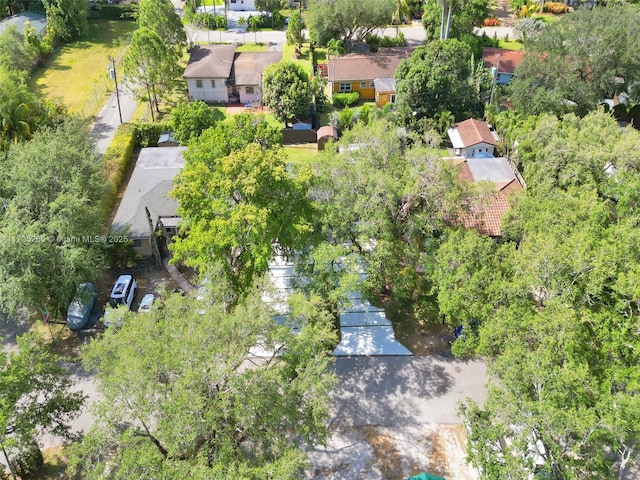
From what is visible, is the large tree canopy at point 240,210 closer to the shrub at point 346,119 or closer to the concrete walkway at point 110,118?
the shrub at point 346,119

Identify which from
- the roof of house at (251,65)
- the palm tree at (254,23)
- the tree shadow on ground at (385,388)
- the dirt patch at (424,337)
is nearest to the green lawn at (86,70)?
the roof of house at (251,65)

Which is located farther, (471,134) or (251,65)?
(251,65)

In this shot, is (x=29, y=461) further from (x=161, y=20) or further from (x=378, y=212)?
(x=161, y=20)

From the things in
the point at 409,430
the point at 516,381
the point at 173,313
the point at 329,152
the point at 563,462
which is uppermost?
the point at 329,152

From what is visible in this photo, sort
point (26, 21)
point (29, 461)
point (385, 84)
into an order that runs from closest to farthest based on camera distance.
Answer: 1. point (29, 461)
2. point (385, 84)
3. point (26, 21)

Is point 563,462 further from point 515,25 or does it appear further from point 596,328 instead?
point 515,25

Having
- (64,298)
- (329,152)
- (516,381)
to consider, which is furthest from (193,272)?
(516,381)

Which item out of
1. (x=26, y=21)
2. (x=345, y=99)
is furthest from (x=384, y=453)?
(x=26, y=21)
